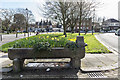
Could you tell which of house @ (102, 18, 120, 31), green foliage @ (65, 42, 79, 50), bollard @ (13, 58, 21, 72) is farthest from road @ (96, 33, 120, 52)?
house @ (102, 18, 120, 31)

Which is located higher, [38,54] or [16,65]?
[38,54]

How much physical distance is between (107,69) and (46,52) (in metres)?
2.54

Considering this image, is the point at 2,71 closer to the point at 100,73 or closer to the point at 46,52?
the point at 46,52

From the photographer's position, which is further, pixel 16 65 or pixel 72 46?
pixel 72 46

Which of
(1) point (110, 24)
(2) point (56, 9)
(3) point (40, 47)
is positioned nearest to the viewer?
(3) point (40, 47)

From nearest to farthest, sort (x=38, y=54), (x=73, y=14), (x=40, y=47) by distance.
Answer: (x=40, y=47)
(x=38, y=54)
(x=73, y=14)

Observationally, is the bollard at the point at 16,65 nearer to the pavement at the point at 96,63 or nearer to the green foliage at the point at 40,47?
the green foliage at the point at 40,47

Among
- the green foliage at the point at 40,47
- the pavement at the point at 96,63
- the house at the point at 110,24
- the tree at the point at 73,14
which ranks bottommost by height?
the pavement at the point at 96,63

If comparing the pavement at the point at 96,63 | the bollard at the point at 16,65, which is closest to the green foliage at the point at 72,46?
the pavement at the point at 96,63

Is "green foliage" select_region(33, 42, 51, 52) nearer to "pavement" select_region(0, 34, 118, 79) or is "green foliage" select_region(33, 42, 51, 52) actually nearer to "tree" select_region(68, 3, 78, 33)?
"pavement" select_region(0, 34, 118, 79)

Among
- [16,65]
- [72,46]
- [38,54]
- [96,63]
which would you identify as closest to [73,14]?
[96,63]

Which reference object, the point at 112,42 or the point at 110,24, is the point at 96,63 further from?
the point at 110,24

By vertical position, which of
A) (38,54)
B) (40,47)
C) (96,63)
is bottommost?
(96,63)

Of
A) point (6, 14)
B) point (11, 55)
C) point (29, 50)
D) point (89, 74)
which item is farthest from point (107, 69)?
point (6, 14)
